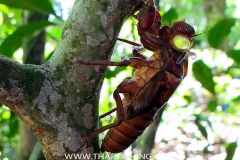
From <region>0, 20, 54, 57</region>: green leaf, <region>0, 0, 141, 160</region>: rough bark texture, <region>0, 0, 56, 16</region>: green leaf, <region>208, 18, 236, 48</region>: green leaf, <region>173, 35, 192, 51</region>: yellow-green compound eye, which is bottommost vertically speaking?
<region>0, 0, 141, 160</region>: rough bark texture

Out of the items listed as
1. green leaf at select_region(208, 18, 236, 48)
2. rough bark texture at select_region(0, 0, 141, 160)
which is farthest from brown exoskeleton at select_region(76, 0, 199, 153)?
green leaf at select_region(208, 18, 236, 48)

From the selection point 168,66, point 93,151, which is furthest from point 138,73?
point 93,151

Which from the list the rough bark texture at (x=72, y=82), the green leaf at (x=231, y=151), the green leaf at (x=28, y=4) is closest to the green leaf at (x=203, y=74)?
the green leaf at (x=231, y=151)

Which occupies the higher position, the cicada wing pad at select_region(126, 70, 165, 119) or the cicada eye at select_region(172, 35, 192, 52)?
the cicada eye at select_region(172, 35, 192, 52)

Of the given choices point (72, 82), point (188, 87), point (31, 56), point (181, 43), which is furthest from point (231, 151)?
point (188, 87)

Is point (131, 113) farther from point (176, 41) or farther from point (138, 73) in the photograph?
point (176, 41)

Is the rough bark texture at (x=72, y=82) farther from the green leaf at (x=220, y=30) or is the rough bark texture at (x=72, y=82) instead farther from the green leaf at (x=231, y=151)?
the green leaf at (x=220, y=30)

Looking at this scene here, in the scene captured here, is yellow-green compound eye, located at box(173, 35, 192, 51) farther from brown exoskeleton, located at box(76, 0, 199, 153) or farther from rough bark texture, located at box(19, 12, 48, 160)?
rough bark texture, located at box(19, 12, 48, 160)
